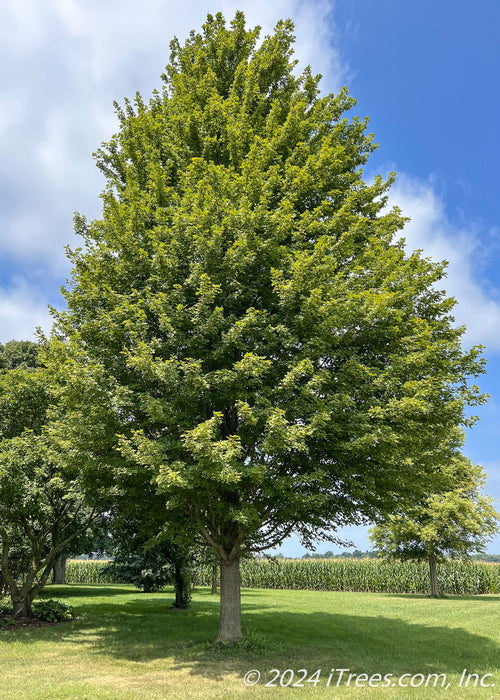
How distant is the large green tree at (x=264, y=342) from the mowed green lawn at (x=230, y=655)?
169cm

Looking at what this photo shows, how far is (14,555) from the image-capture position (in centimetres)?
1877

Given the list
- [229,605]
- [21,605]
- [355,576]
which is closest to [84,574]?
[355,576]

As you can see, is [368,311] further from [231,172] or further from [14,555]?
[14,555]

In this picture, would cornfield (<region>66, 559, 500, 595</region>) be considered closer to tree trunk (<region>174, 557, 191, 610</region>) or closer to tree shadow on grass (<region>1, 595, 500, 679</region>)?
tree trunk (<region>174, 557, 191, 610</region>)

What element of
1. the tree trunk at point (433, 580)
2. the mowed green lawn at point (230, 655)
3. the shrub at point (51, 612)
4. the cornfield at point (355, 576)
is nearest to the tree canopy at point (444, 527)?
the tree trunk at point (433, 580)

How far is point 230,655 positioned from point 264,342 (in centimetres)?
690

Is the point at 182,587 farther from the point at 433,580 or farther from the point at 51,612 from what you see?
the point at 433,580

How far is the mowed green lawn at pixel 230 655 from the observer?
8.11 metres

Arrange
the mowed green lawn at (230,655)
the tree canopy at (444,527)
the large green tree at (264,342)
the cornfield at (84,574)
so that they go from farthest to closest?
the cornfield at (84,574)
the tree canopy at (444,527)
the large green tree at (264,342)
the mowed green lawn at (230,655)

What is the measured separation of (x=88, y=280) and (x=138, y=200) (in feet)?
8.24

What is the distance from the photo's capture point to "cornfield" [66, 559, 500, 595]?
36.8 meters

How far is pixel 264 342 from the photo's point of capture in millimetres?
10953

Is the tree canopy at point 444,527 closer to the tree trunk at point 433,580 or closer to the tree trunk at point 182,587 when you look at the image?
the tree trunk at point 433,580

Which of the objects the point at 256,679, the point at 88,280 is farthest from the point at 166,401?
the point at 256,679
